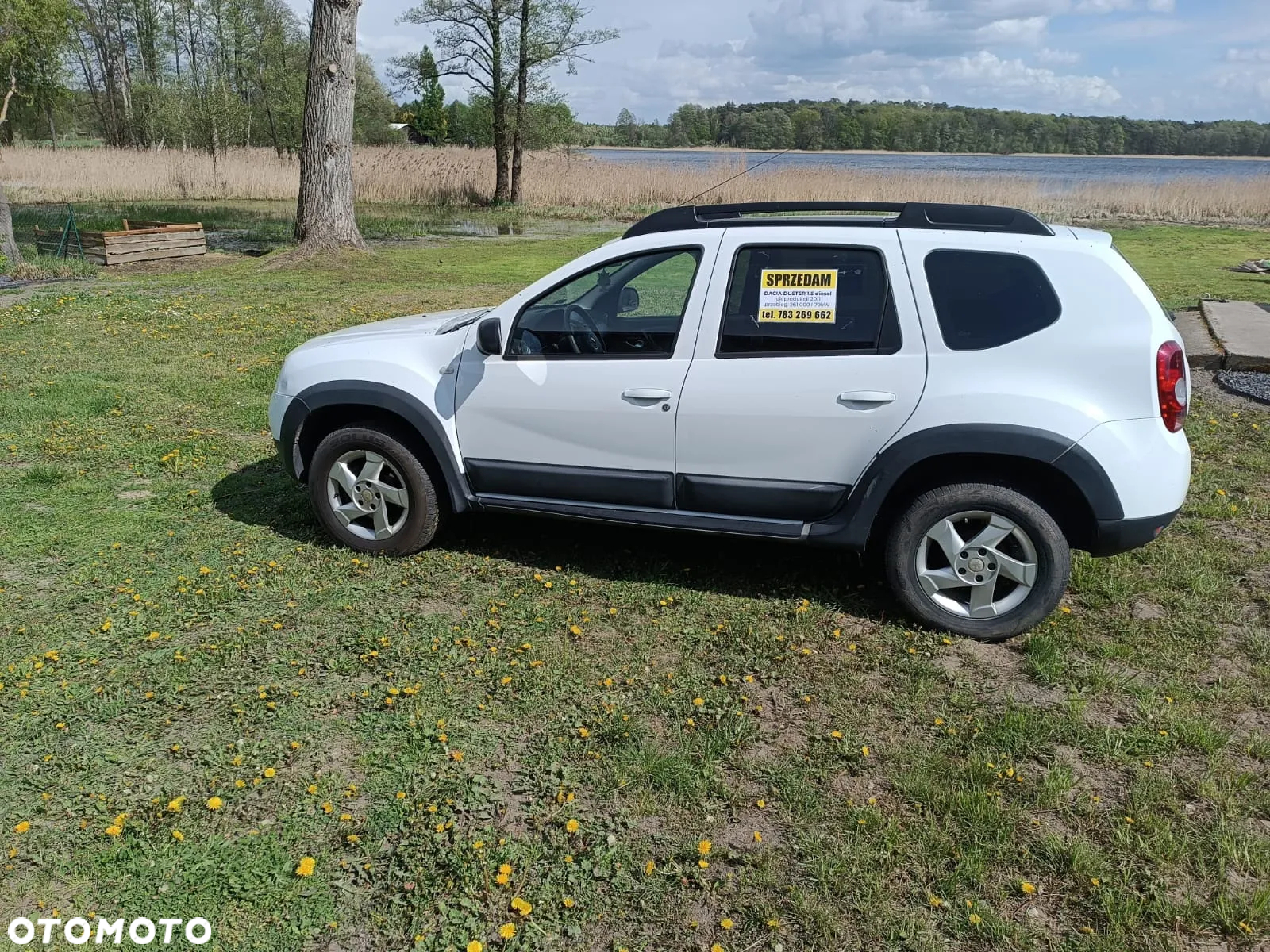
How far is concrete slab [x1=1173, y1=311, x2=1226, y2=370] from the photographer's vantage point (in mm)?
8820

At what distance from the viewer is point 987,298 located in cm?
408

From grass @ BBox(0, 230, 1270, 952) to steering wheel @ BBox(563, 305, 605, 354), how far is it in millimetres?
1199

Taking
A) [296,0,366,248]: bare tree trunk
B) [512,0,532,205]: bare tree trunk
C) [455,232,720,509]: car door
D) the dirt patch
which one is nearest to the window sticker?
[455,232,720,509]: car door

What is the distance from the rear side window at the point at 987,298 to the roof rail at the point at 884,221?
0.19m

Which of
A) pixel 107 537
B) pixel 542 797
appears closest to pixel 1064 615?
Answer: pixel 542 797

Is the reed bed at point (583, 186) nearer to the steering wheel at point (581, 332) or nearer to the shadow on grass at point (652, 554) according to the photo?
the shadow on grass at point (652, 554)

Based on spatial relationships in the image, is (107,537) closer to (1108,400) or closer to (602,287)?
(602,287)

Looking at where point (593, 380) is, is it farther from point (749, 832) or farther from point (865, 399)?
point (749, 832)

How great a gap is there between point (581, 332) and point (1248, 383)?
Answer: 6.72m

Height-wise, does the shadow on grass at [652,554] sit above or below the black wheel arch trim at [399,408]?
below

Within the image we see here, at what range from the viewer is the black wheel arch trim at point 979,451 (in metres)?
3.92

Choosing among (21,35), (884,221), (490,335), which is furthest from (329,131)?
(21,35)

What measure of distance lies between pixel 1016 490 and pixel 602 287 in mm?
2172

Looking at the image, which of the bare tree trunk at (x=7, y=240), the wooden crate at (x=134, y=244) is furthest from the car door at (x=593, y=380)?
the wooden crate at (x=134, y=244)
